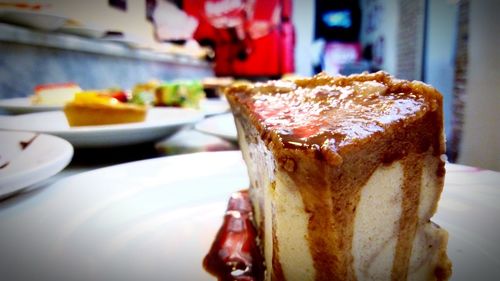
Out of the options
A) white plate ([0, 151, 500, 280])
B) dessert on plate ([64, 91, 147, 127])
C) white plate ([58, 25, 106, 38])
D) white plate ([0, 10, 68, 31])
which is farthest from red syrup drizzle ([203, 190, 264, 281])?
white plate ([58, 25, 106, 38])

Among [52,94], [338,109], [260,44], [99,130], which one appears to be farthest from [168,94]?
[260,44]

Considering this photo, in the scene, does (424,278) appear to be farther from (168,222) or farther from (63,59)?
(63,59)

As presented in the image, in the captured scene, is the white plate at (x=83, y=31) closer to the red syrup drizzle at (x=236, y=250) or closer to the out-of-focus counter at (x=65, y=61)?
the out-of-focus counter at (x=65, y=61)

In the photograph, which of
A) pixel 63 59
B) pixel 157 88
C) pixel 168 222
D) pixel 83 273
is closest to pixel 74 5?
pixel 63 59

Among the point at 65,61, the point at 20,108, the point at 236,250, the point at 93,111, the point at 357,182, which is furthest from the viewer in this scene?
the point at 65,61

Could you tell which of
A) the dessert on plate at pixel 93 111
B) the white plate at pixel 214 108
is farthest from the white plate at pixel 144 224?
the white plate at pixel 214 108

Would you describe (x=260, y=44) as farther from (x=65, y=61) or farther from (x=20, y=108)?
(x=20, y=108)
